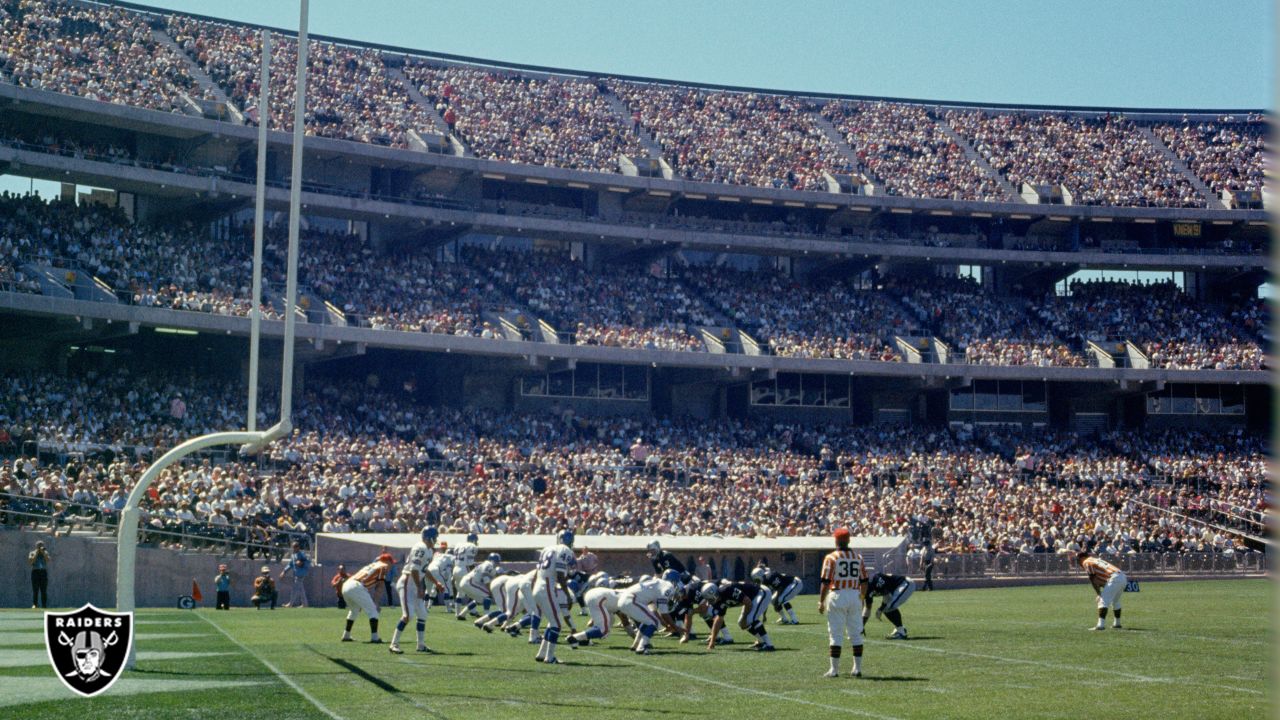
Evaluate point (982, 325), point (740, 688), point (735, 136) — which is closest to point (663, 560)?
point (740, 688)

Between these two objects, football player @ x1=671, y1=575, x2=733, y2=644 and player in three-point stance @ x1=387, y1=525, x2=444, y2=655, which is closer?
player in three-point stance @ x1=387, y1=525, x2=444, y2=655

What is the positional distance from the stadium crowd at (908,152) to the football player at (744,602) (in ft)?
119

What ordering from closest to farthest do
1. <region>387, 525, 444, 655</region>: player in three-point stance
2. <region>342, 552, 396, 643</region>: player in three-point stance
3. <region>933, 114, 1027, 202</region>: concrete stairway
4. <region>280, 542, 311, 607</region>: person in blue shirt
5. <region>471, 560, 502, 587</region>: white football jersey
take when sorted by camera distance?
<region>387, 525, 444, 655</region>: player in three-point stance < <region>342, 552, 396, 643</region>: player in three-point stance < <region>471, 560, 502, 587</region>: white football jersey < <region>280, 542, 311, 607</region>: person in blue shirt < <region>933, 114, 1027, 202</region>: concrete stairway

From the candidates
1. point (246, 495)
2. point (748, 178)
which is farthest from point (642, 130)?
point (246, 495)

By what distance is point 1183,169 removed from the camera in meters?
58.5

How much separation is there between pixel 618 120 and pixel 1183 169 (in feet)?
78.6

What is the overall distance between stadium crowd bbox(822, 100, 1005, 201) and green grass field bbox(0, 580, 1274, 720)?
32.5m

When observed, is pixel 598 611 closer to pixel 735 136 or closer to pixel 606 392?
pixel 606 392

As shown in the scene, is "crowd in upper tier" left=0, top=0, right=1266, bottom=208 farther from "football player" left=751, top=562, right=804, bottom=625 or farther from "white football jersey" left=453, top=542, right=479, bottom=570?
"football player" left=751, top=562, right=804, bottom=625

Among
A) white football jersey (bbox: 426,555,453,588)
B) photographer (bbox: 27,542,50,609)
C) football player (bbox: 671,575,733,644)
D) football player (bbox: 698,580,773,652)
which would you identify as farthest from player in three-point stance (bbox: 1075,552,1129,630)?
photographer (bbox: 27,542,50,609)

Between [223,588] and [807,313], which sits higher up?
[807,313]

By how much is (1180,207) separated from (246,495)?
38.9 m

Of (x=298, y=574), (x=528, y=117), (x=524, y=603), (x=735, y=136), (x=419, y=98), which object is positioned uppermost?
(x=419, y=98)

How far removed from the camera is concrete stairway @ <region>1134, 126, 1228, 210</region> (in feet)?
185
